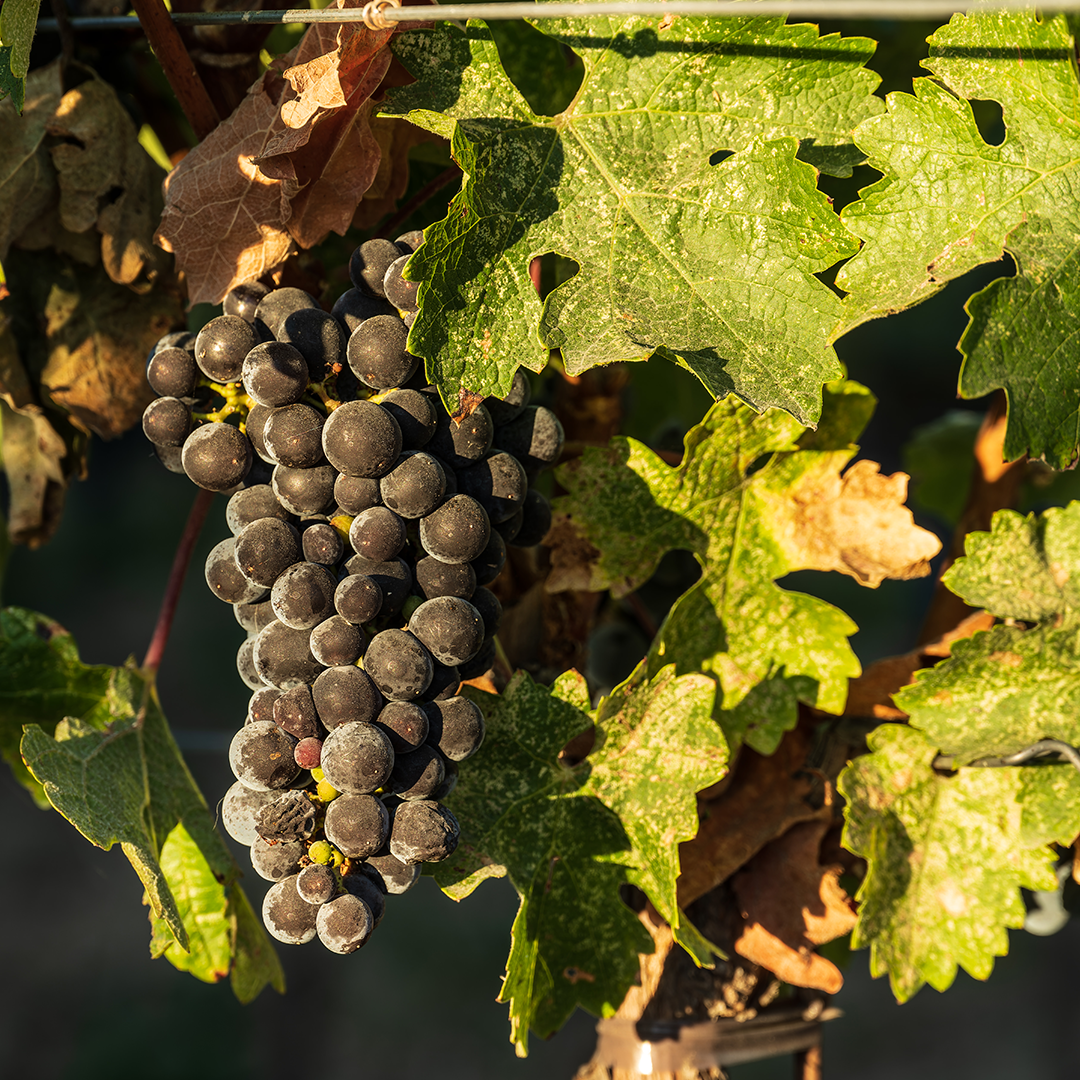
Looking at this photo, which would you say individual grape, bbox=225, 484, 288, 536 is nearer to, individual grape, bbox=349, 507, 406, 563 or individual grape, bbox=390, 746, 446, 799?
individual grape, bbox=349, 507, 406, 563

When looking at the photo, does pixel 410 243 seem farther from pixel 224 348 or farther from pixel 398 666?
pixel 398 666

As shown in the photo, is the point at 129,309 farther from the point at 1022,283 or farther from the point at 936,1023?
the point at 936,1023

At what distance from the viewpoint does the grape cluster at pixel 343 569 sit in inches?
20.3

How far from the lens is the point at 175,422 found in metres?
0.57

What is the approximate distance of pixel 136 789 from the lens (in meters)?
0.66

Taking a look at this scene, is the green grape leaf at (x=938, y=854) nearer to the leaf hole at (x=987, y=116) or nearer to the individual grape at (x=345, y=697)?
the individual grape at (x=345, y=697)

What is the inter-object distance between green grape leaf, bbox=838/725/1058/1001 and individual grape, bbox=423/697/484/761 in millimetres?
317

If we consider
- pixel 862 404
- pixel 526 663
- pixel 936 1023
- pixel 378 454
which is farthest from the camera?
pixel 936 1023

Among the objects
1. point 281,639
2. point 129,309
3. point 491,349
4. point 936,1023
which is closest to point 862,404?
point 491,349

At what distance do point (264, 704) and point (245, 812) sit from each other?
0.06m

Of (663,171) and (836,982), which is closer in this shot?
(663,171)

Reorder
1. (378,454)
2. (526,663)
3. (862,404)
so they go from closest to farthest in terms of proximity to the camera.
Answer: (378,454)
(862,404)
(526,663)

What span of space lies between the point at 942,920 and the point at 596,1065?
1.12 ft

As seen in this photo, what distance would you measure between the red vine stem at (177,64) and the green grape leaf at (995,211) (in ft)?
1.39
